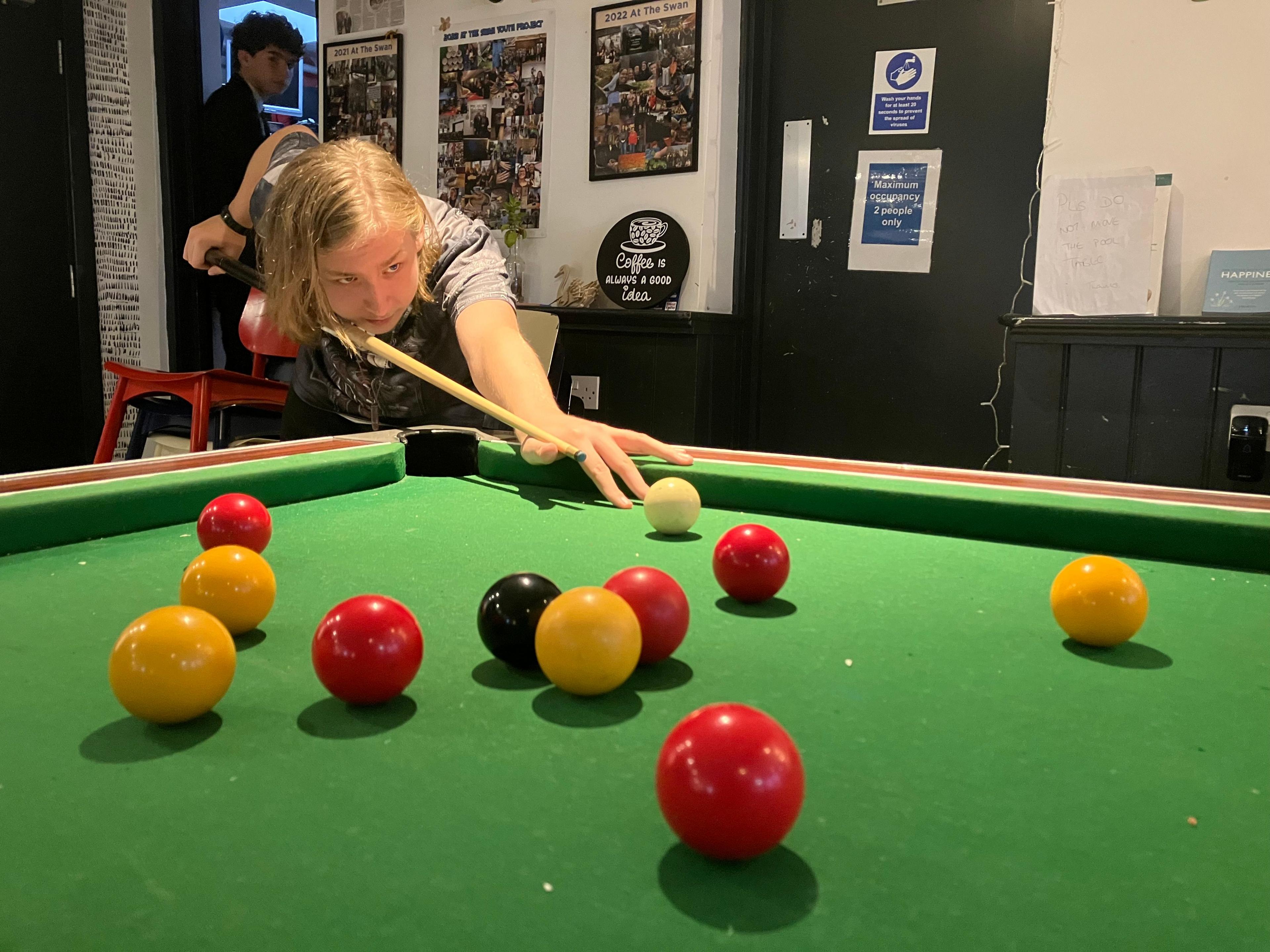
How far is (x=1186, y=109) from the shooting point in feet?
10.3

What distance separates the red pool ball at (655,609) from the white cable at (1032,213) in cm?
277

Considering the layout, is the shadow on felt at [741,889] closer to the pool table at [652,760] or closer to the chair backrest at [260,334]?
the pool table at [652,760]

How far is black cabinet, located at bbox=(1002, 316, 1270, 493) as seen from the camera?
2883mm

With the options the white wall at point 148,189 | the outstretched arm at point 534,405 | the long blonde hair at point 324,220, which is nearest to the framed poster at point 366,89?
the white wall at point 148,189

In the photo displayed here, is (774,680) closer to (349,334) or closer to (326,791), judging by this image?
(326,791)

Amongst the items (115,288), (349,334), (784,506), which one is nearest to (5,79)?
(115,288)

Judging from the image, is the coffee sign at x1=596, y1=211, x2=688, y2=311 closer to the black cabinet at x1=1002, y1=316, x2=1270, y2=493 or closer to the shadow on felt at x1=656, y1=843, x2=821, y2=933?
the black cabinet at x1=1002, y1=316, x2=1270, y2=493

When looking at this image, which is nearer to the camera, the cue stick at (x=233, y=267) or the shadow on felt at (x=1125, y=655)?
the shadow on felt at (x=1125, y=655)

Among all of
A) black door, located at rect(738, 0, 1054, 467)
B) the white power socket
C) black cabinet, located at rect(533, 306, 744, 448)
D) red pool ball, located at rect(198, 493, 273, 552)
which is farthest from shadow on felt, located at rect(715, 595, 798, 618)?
the white power socket

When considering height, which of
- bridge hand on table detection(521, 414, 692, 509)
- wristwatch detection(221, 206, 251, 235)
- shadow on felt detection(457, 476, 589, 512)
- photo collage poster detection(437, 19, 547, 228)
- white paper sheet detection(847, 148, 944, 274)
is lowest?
shadow on felt detection(457, 476, 589, 512)

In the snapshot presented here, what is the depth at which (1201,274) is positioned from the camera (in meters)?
3.15

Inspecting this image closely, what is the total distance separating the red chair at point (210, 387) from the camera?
3660 millimetres

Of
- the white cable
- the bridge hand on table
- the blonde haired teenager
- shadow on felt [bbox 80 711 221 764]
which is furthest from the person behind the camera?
the white cable

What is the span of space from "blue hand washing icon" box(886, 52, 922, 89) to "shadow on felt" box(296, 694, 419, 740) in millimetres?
3637
